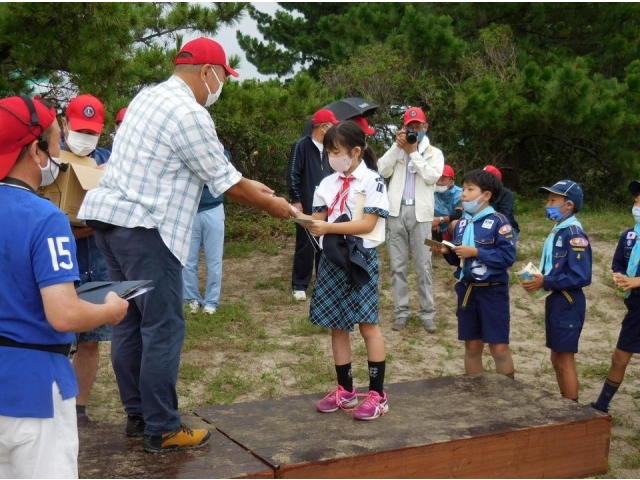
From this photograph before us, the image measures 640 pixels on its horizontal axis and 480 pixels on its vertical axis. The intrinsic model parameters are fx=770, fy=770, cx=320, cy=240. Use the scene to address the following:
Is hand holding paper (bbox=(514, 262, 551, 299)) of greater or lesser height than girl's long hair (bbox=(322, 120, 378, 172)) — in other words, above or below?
below

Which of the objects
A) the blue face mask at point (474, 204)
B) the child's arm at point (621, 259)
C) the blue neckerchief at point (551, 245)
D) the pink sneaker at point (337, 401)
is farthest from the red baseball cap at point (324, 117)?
the pink sneaker at point (337, 401)

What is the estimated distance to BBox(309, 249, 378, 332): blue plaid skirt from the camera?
14.3 feet

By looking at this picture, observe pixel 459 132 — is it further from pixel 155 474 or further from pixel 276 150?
pixel 155 474

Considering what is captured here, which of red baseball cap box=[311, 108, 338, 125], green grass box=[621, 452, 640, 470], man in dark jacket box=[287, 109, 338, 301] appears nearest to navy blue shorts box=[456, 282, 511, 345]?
green grass box=[621, 452, 640, 470]

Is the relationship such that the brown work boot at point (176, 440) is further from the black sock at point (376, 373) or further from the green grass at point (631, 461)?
the green grass at point (631, 461)

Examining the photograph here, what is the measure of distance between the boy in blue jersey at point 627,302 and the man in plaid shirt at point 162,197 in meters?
2.84

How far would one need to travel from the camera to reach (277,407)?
459 cm

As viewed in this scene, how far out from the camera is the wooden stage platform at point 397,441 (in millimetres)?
3670

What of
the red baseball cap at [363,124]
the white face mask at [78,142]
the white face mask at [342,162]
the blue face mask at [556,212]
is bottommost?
the blue face mask at [556,212]

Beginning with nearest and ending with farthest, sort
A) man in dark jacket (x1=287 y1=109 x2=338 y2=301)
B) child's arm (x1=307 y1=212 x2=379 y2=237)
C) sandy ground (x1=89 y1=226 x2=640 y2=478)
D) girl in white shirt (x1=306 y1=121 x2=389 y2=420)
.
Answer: child's arm (x1=307 y1=212 x2=379 y2=237)
girl in white shirt (x1=306 y1=121 x2=389 y2=420)
sandy ground (x1=89 y1=226 x2=640 y2=478)
man in dark jacket (x1=287 y1=109 x2=338 y2=301)

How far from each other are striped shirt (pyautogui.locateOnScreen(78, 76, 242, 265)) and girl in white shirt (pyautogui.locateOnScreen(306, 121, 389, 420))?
920 mm

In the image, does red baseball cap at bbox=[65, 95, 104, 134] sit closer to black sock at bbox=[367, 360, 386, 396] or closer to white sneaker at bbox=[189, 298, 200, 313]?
black sock at bbox=[367, 360, 386, 396]

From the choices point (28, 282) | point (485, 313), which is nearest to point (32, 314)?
point (28, 282)

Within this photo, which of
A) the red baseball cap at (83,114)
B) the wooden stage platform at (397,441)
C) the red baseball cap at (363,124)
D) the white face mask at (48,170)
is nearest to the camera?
the white face mask at (48,170)
